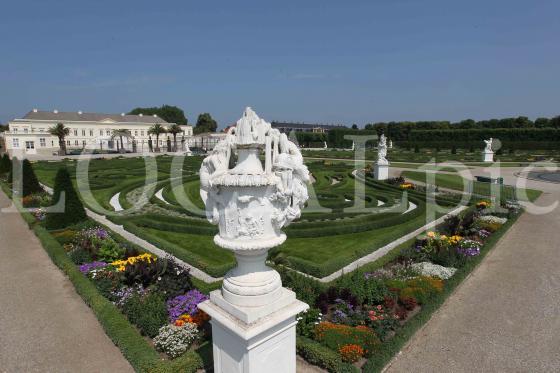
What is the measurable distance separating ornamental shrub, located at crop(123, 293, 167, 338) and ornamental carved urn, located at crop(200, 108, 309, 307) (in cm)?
361

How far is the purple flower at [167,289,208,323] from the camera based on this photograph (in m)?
7.19

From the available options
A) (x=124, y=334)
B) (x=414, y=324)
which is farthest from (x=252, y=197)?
(x=414, y=324)

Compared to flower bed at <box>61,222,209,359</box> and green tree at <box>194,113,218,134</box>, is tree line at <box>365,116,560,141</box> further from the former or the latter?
flower bed at <box>61,222,209,359</box>

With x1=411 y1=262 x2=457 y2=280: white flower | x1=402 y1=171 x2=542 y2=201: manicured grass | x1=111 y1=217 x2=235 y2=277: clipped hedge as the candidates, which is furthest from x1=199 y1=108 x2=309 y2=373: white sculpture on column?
x1=402 y1=171 x2=542 y2=201: manicured grass

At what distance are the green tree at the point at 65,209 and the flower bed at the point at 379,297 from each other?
972cm

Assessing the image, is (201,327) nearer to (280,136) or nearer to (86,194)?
(280,136)

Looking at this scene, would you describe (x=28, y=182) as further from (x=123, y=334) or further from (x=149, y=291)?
(x=123, y=334)

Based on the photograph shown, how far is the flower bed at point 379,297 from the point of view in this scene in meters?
6.23

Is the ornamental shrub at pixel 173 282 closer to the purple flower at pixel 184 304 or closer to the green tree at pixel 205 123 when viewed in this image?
the purple flower at pixel 184 304

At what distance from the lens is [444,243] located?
11.0 meters

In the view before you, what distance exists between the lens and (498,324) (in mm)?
7195

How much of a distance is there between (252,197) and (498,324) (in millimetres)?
6560

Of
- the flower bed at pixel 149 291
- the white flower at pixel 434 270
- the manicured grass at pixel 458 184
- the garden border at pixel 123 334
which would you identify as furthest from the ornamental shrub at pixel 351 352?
the manicured grass at pixel 458 184

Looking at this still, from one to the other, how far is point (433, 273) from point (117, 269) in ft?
27.6
